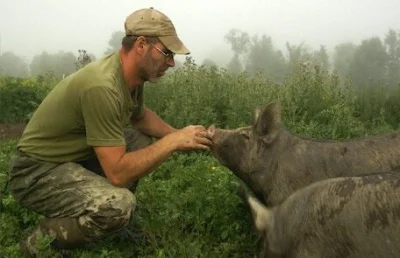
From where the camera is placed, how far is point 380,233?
2.69m

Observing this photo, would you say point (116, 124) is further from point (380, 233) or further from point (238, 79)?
point (238, 79)

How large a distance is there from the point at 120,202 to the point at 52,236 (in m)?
0.53

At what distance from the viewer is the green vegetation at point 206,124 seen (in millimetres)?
3912

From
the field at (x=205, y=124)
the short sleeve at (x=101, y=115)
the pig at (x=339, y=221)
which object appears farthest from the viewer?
the field at (x=205, y=124)

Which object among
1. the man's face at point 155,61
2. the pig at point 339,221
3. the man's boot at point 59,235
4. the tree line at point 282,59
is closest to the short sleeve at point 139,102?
the man's face at point 155,61

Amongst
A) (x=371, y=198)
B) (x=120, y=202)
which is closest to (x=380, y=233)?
(x=371, y=198)

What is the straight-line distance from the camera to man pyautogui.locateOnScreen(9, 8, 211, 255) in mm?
3436

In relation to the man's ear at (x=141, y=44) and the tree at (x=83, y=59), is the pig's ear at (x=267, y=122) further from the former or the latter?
the tree at (x=83, y=59)

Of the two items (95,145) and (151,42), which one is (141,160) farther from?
(151,42)

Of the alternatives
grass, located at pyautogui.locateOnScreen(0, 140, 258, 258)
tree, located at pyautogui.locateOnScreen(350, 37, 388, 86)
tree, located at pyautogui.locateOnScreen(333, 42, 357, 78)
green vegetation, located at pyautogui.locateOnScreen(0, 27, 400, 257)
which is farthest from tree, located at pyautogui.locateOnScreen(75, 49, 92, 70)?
tree, located at pyautogui.locateOnScreen(333, 42, 357, 78)

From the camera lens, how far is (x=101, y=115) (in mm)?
3379

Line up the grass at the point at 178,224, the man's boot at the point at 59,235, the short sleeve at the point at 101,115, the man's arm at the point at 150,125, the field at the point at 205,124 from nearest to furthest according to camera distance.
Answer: the short sleeve at the point at 101,115 < the man's boot at the point at 59,235 < the grass at the point at 178,224 < the field at the point at 205,124 < the man's arm at the point at 150,125

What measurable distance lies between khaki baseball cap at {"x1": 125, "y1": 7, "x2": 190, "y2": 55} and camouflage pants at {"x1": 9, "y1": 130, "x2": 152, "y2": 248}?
0.99 metres

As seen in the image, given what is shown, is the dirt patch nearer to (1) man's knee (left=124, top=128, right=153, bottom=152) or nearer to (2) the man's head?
(1) man's knee (left=124, top=128, right=153, bottom=152)
